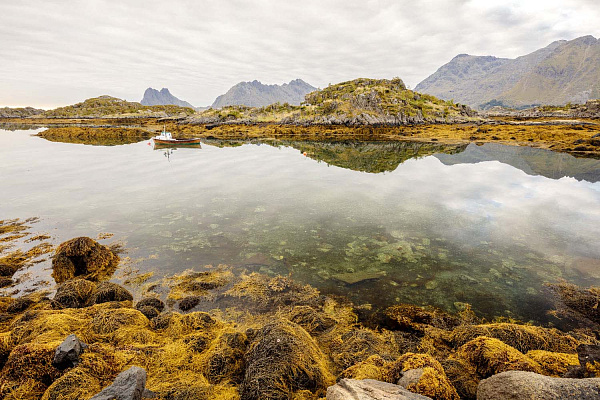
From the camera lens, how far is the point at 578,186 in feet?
74.6

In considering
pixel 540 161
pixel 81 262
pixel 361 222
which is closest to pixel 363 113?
pixel 540 161

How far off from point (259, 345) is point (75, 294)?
7.49 meters

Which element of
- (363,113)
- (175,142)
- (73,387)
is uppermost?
(363,113)

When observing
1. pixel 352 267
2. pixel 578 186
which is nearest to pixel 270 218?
pixel 352 267

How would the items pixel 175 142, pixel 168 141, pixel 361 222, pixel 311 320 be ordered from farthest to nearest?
pixel 175 142 < pixel 168 141 < pixel 361 222 < pixel 311 320

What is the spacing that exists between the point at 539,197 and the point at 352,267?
19.3 metres

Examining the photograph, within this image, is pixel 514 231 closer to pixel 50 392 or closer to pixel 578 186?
pixel 578 186

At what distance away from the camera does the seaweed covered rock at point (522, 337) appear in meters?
6.62

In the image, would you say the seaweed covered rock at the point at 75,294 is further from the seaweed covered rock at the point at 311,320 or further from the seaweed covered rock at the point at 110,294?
the seaweed covered rock at the point at 311,320

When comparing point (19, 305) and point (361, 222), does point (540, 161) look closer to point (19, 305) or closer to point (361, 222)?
point (361, 222)

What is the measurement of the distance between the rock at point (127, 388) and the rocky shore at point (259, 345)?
2 centimetres

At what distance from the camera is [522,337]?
673 cm

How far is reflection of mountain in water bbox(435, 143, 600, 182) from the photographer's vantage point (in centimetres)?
2746

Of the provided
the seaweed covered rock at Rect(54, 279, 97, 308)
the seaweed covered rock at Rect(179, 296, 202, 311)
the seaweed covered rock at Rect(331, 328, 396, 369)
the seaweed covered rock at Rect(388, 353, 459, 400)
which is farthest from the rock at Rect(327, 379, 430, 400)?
the seaweed covered rock at Rect(54, 279, 97, 308)
